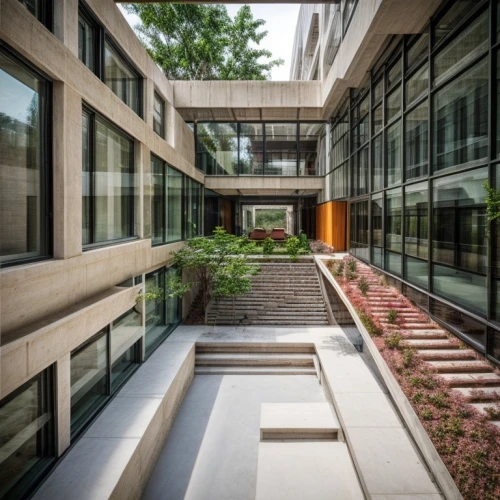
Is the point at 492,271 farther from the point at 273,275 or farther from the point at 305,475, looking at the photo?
the point at 273,275

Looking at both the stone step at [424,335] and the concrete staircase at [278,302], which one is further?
the concrete staircase at [278,302]

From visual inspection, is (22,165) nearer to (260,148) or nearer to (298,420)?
(298,420)

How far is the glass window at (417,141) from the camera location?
9.53 metres

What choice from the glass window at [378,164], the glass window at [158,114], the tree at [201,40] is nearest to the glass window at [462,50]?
the glass window at [378,164]

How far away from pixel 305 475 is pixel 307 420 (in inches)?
67.7

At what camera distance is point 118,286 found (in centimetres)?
820

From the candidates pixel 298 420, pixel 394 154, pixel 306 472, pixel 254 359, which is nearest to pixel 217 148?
pixel 394 154

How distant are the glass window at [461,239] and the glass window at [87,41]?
27.1ft

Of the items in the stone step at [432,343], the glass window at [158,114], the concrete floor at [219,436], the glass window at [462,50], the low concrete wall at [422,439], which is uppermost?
the glass window at [158,114]

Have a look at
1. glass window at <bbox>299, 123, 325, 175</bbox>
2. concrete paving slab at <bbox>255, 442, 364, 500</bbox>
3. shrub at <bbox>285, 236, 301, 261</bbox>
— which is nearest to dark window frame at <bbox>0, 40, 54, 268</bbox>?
concrete paving slab at <bbox>255, 442, 364, 500</bbox>

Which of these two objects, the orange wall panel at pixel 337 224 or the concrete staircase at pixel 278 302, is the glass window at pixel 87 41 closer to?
the concrete staircase at pixel 278 302

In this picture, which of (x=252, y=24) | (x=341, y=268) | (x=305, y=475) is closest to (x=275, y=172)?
(x=341, y=268)

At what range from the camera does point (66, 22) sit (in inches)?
239

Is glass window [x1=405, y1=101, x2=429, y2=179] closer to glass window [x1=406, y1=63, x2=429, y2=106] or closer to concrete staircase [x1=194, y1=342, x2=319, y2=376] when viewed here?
glass window [x1=406, y1=63, x2=429, y2=106]
